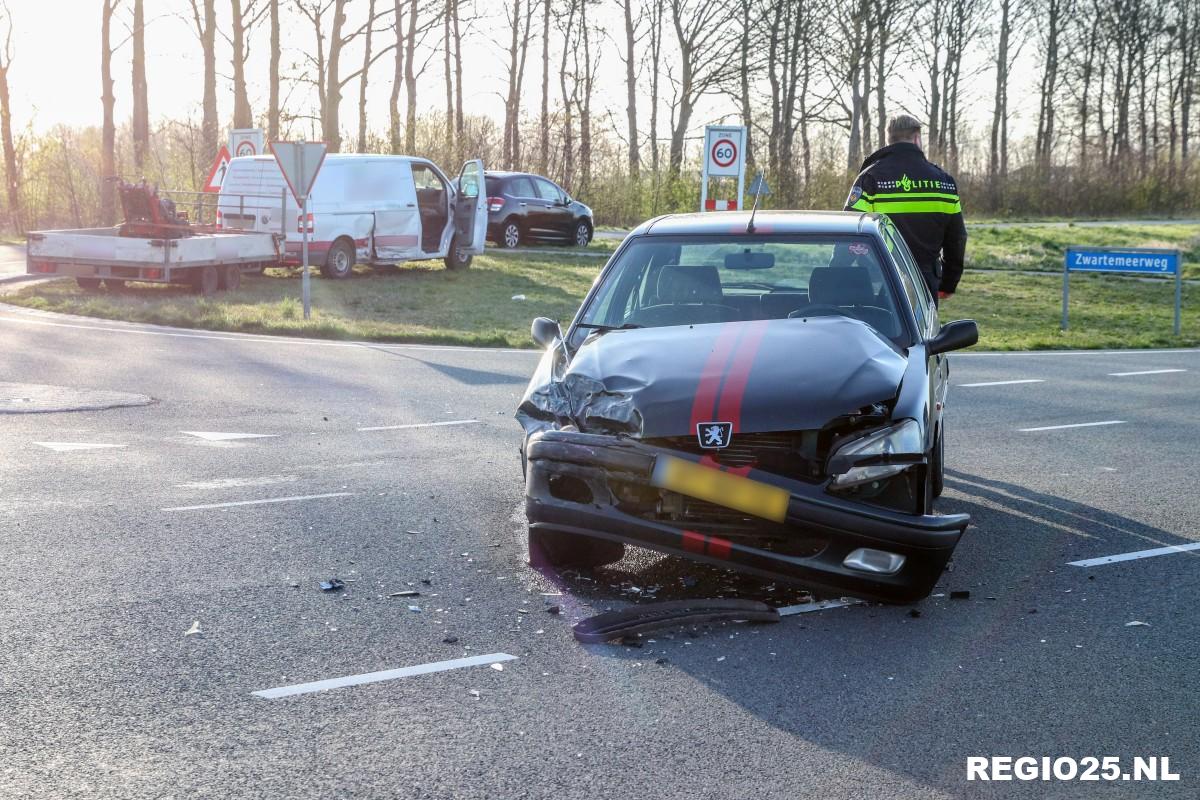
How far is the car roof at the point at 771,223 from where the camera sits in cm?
679

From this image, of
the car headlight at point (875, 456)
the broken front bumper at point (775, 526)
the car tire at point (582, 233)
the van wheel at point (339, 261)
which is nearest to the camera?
the broken front bumper at point (775, 526)

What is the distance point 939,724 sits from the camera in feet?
13.3

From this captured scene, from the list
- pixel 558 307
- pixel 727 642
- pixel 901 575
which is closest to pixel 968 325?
pixel 901 575

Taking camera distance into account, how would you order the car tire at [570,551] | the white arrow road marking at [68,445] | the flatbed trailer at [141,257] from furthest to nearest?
the flatbed trailer at [141,257], the white arrow road marking at [68,445], the car tire at [570,551]

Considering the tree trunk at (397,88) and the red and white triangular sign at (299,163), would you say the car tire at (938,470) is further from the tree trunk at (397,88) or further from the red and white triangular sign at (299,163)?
the tree trunk at (397,88)

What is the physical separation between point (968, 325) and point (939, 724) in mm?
2706

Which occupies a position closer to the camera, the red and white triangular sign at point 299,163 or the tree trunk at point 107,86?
the red and white triangular sign at point 299,163

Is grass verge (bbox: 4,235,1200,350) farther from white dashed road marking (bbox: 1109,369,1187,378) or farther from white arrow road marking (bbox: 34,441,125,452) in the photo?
white arrow road marking (bbox: 34,441,125,452)

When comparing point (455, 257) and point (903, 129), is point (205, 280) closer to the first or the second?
point (455, 257)

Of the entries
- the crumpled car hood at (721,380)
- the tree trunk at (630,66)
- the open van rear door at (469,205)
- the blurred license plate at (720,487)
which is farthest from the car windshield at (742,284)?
the tree trunk at (630,66)

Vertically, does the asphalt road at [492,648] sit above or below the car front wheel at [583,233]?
below

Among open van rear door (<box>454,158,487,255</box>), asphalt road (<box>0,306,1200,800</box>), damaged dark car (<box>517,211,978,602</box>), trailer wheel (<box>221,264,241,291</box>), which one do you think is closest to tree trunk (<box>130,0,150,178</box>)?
A: open van rear door (<box>454,158,487,255</box>)

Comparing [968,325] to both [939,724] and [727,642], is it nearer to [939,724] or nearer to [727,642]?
[727,642]

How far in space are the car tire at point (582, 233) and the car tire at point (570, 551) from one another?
26.3 meters
